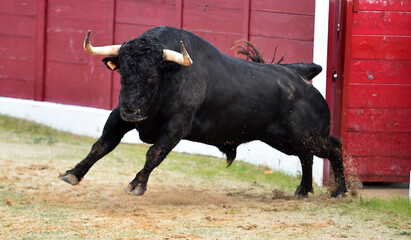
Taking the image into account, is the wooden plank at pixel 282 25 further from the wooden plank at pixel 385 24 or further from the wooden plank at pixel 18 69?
the wooden plank at pixel 18 69

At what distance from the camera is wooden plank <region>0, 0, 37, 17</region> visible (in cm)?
1084

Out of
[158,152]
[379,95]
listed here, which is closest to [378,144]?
[379,95]

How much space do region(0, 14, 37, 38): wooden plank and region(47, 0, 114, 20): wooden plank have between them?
1.07 ft

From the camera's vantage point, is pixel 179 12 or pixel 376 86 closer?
pixel 376 86

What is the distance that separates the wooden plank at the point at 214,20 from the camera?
910 centimetres

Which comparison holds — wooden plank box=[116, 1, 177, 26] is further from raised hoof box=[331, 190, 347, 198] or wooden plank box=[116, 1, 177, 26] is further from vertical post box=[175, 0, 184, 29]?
raised hoof box=[331, 190, 347, 198]

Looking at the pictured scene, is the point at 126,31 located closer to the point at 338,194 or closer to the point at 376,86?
the point at 376,86

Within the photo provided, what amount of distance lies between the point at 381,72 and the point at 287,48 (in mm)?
1245

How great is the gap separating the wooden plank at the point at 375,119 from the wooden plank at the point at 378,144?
0.16ft

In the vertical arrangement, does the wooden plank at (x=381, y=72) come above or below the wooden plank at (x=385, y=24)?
below

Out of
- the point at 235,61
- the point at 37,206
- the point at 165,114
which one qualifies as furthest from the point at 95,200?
the point at 235,61

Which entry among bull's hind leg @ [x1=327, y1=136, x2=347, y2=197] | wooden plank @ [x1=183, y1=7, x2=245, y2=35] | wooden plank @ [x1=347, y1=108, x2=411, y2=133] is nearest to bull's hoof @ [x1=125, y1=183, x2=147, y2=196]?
bull's hind leg @ [x1=327, y1=136, x2=347, y2=197]

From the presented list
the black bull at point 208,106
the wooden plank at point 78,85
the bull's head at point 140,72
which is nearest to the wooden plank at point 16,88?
the wooden plank at point 78,85

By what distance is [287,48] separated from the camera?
845 cm
